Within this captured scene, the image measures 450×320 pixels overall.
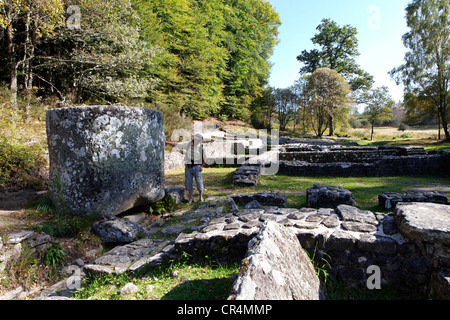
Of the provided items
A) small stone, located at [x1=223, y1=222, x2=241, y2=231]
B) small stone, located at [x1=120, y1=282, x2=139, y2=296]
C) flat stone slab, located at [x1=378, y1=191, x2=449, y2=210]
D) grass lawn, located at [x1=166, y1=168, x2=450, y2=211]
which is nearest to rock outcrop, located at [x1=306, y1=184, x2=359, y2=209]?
grass lawn, located at [x1=166, y1=168, x2=450, y2=211]

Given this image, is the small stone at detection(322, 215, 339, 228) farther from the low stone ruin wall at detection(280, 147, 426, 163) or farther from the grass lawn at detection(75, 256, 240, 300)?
the low stone ruin wall at detection(280, 147, 426, 163)

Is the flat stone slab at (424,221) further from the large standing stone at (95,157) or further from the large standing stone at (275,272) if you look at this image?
the large standing stone at (95,157)

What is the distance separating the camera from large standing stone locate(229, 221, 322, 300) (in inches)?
60.7

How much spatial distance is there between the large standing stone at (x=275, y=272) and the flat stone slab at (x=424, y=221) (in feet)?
3.32

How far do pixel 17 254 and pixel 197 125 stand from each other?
18.5 m

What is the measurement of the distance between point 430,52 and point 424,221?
26277 mm

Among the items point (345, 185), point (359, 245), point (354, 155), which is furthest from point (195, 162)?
point (354, 155)

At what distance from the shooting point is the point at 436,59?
21.1 meters

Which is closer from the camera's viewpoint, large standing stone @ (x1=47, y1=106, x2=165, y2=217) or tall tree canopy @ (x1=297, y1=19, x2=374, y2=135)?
large standing stone @ (x1=47, y1=106, x2=165, y2=217)

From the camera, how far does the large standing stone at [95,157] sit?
405 centimetres

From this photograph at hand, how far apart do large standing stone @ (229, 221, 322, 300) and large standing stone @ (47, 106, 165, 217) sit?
305 centimetres

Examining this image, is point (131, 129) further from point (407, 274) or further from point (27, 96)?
point (27, 96)

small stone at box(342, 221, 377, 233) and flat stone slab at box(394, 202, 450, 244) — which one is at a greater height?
flat stone slab at box(394, 202, 450, 244)

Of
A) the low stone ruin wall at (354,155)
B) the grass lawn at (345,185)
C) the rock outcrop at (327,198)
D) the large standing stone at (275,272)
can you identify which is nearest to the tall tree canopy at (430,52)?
the low stone ruin wall at (354,155)
